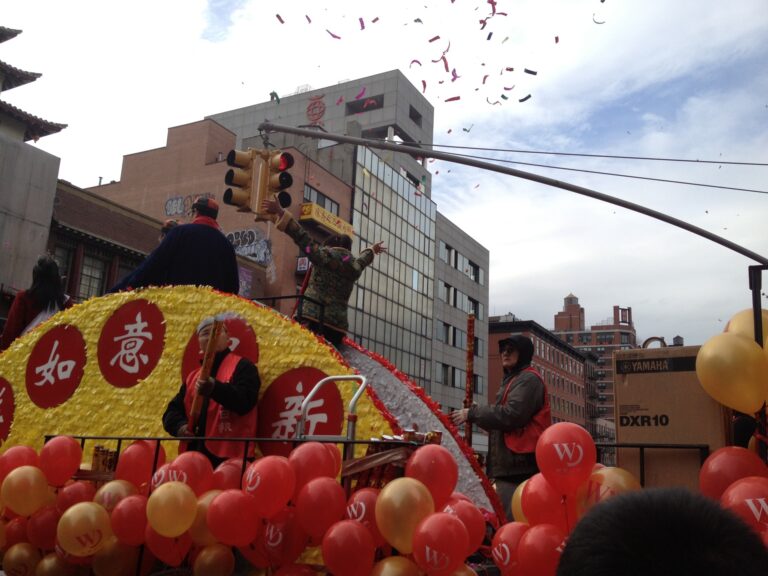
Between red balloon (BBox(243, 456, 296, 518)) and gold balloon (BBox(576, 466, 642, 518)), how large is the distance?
1427mm

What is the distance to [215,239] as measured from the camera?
6.62 meters

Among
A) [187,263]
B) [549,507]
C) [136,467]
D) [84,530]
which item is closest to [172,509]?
[84,530]

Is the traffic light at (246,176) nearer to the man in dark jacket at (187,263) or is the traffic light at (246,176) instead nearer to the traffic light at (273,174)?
the traffic light at (273,174)

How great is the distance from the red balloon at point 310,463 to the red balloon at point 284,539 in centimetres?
16

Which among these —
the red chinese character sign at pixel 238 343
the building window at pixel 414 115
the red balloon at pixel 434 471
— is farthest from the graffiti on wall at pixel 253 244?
the red balloon at pixel 434 471

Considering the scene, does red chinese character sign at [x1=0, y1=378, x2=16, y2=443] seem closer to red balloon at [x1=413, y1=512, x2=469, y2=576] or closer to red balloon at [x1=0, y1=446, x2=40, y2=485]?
red balloon at [x1=0, y1=446, x2=40, y2=485]

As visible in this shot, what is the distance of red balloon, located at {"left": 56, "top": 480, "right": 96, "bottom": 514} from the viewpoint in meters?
4.59

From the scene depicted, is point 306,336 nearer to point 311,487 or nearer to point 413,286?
point 311,487

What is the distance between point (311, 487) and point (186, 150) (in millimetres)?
42535

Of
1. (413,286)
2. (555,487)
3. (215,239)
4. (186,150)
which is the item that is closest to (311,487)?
(555,487)

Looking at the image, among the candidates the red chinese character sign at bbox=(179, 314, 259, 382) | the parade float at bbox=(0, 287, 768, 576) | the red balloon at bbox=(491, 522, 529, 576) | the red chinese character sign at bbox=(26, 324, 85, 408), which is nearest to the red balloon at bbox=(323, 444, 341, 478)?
the parade float at bbox=(0, 287, 768, 576)

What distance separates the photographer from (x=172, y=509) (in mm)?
3789

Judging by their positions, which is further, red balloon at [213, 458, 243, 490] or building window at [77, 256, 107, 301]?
building window at [77, 256, 107, 301]

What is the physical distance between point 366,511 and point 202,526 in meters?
0.98
